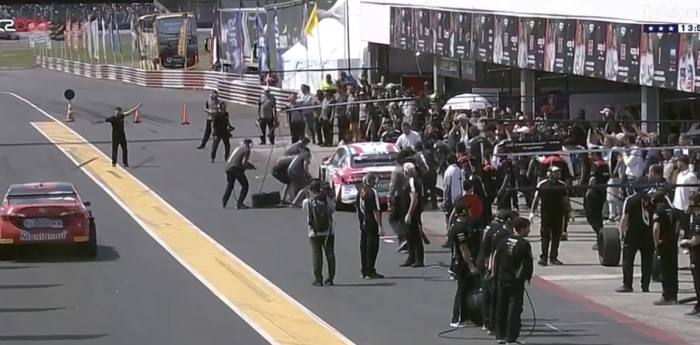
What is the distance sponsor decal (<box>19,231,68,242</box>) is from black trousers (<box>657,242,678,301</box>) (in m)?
9.45

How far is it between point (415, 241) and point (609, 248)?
295 cm

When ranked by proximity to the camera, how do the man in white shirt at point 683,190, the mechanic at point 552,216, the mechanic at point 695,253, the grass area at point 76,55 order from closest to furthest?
the mechanic at point 695,253, the man in white shirt at point 683,190, the mechanic at point 552,216, the grass area at point 76,55

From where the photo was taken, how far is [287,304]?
56.2 ft

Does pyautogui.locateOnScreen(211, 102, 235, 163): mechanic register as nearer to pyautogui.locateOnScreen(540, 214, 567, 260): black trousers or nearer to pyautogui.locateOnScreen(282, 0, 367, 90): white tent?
pyautogui.locateOnScreen(282, 0, 367, 90): white tent

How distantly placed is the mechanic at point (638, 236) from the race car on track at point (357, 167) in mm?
8318

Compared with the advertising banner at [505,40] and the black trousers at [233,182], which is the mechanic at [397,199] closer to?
the black trousers at [233,182]

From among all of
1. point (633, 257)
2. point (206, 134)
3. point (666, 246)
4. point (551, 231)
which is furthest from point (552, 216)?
point (206, 134)

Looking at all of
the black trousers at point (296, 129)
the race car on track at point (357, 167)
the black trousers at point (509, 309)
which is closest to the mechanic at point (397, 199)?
the race car on track at point (357, 167)

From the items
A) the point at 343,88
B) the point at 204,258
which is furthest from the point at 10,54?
the point at 204,258

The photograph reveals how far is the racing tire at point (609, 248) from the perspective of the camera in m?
19.6

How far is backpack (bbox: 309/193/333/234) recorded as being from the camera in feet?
60.3

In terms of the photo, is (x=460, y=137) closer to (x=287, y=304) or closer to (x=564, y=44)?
(x=564, y=44)

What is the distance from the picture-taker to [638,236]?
17.6m

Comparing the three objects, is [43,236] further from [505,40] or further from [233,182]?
[505,40]
